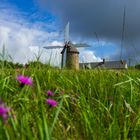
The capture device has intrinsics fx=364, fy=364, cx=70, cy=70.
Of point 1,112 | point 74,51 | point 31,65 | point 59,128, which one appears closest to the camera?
point 1,112

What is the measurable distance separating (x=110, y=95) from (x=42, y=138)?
178cm

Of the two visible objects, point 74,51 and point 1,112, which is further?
point 74,51

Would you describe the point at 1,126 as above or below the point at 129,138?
above

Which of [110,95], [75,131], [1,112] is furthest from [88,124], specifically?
[110,95]

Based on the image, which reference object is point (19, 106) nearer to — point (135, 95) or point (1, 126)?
point (1, 126)

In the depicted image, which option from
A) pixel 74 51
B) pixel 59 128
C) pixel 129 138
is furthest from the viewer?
pixel 74 51

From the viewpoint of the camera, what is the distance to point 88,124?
81.0 inches

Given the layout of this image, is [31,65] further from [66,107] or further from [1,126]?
[1,126]

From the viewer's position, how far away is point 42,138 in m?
1.42

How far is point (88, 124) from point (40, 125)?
609mm

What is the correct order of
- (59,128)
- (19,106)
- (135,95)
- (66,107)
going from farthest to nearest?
1. (135,95)
2. (66,107)
3. (19,106)
4. (59,128)

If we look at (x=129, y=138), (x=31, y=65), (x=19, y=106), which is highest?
(x=31, y=65)

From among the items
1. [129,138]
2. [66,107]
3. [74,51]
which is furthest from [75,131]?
[74,51]

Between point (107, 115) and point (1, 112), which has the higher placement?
point (1, 112)
